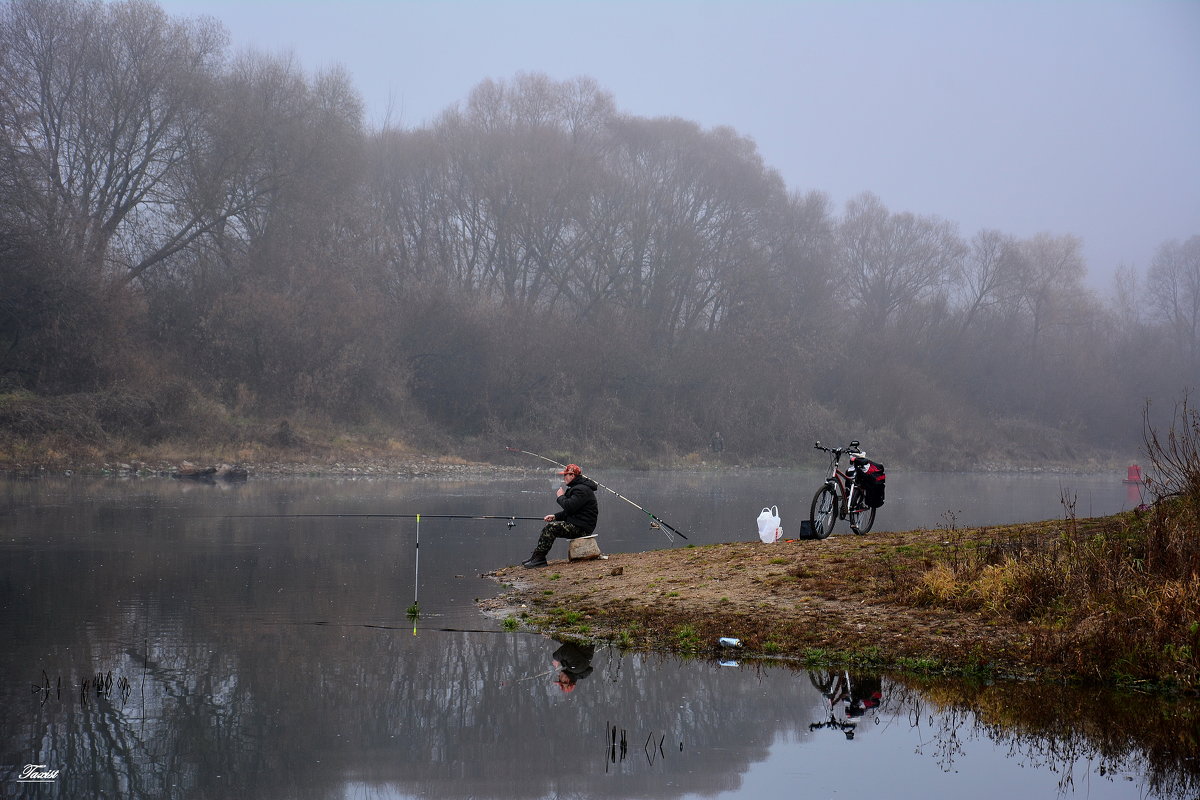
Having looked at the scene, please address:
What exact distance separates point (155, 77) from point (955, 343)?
62.4 meters

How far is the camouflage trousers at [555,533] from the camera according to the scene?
17.5 meters

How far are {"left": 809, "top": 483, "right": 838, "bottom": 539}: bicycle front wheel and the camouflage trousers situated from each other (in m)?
3.69

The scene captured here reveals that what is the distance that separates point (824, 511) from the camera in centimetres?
1714

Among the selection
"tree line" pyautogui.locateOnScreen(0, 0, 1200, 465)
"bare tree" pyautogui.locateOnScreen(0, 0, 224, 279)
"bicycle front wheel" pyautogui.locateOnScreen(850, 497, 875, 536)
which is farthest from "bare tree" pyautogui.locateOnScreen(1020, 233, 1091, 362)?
"bicycle front wheel" pyautogui.locateOnScreen(850, 497, 875, 536)

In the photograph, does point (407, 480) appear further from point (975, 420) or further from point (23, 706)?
point (975, 420)

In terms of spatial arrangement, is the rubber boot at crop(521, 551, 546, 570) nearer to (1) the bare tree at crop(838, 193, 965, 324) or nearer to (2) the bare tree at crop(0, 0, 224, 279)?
(2) the bare tree at crop(0, 0, 224, 279)

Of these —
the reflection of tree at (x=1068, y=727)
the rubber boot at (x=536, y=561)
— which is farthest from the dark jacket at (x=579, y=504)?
the reflection of tree at (x=1068, y=727)

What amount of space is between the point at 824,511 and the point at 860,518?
25.5 inches

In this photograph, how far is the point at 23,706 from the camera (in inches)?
332

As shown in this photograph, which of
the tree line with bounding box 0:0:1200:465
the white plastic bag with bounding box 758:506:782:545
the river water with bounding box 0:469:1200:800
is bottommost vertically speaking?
the river water with bounding box 0:469:1200:800

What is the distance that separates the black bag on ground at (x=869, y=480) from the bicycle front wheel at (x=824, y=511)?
0.49 metres

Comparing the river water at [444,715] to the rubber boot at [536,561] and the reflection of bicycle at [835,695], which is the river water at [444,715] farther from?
the rubber boot at [536,561]

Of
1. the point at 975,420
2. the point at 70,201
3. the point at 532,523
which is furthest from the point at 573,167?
the point at 532,523

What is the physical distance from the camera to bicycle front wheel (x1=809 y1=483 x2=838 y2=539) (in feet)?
55.4
